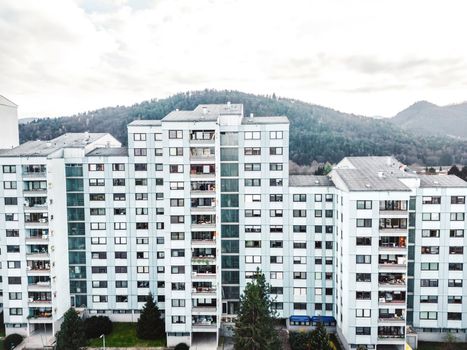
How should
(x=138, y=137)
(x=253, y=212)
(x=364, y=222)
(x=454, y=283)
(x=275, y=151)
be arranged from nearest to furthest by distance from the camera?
1. (x=364, y=222)
2. (x=454, y=283)
3. (x=275, y=151)
4. (x=253, y=212)
5. (x=138, y=137)

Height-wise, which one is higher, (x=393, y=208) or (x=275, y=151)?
(x=275, y=151)

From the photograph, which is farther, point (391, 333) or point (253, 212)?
point (253, 212)

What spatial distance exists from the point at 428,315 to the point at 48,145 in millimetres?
67391

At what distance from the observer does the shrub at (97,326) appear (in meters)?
60.1

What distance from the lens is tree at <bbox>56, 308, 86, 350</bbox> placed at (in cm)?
4947

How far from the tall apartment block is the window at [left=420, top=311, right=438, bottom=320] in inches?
12.9

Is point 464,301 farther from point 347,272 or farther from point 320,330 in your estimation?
point 320,330

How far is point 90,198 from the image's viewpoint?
208 ft

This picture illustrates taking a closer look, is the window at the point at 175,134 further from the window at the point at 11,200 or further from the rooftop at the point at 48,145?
the window at the point at 11,200

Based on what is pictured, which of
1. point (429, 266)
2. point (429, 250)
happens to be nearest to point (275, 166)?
point (429, 250)

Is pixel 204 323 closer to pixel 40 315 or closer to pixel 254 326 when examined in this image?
pixel 254 326

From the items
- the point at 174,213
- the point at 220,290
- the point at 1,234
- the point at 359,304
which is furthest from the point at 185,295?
the point at 1,234

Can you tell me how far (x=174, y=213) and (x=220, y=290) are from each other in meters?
15.1

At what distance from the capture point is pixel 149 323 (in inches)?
2338
